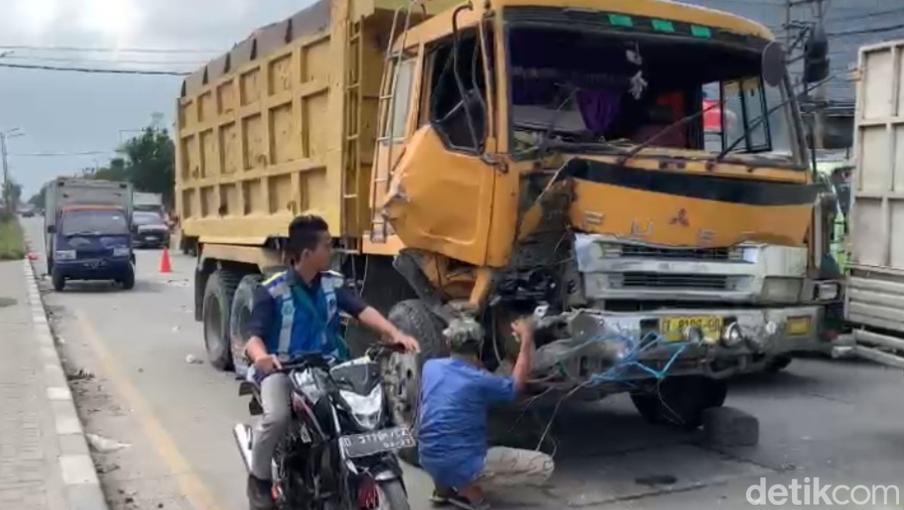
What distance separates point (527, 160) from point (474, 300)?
2.80ft

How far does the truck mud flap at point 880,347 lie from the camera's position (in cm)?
670

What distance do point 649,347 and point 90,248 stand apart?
712 inches

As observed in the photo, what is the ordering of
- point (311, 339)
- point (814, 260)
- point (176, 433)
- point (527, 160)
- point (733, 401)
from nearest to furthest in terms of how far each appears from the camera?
point (311, 339) → point (527, 160) → point (814, 260) → point (176, 433) → point (733, 401)

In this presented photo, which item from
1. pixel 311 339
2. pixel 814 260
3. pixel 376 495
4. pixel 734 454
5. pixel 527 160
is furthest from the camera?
pixel 734 454

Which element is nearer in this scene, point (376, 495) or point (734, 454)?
point (376, 495)

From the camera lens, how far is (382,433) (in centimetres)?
456

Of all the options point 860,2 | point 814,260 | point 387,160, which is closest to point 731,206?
point 814,260

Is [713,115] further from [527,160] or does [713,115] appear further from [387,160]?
[387,160]

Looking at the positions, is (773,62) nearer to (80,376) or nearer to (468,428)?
(468,428)

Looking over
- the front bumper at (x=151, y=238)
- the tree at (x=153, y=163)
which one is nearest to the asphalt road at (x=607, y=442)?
the front bumper at (x=151, y=238)

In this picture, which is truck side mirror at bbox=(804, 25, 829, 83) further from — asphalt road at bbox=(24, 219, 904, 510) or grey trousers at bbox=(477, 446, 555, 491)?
grey trousers at bbox=(477, 446, 555, 491)

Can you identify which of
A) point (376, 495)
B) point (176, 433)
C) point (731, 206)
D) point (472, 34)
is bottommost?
point (176, 433)

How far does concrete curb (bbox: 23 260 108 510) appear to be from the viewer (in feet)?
19.2

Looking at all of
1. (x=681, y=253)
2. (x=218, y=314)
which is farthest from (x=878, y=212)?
(x=218, y=314)
